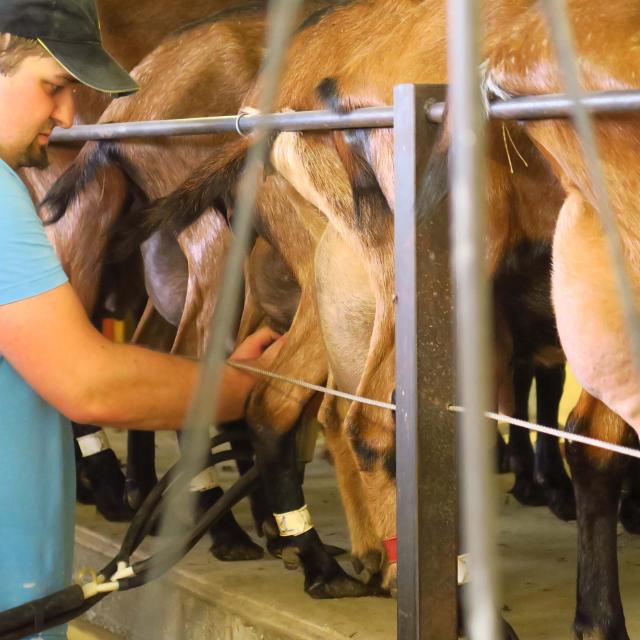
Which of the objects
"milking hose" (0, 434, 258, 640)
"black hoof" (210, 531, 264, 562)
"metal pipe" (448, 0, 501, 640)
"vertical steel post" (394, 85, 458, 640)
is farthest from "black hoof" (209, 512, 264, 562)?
"metal pipe" (448, 0, 501, 640)

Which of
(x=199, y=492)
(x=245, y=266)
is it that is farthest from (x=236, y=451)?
(x=245, y=266)

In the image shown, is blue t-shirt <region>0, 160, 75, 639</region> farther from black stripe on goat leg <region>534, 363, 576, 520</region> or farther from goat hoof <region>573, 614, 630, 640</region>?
black stripe on goat leg <region>534, 363, 576, 520</region>

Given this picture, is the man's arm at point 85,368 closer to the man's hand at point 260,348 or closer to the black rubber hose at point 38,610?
the black rubber hose at point 38,610

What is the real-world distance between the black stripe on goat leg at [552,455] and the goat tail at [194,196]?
1.27 metres

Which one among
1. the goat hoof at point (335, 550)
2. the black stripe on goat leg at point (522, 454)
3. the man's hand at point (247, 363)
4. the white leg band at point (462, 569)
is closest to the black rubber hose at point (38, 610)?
the man's hand at point (247, 363)

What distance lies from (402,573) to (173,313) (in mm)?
2152

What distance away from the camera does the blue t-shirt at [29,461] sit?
1732 millimetres

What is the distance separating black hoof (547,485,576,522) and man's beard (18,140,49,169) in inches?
83.4

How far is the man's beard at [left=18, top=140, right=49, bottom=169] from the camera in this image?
1.91 meters

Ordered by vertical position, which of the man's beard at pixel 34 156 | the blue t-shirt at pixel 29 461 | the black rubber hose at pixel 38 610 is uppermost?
the man's beard at pixel 34 156

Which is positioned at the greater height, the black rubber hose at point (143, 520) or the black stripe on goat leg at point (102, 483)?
the black rubber hose at point (143, 520)

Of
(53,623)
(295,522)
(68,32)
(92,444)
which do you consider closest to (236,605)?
(295,522)

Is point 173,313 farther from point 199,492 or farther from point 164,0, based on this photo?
point 164,0

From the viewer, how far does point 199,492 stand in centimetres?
321
